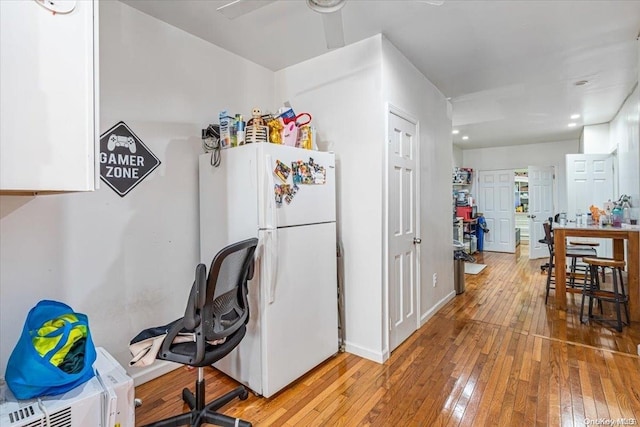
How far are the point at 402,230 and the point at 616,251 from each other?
3126 millimetres

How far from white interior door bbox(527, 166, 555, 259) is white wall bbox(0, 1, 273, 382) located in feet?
22.6

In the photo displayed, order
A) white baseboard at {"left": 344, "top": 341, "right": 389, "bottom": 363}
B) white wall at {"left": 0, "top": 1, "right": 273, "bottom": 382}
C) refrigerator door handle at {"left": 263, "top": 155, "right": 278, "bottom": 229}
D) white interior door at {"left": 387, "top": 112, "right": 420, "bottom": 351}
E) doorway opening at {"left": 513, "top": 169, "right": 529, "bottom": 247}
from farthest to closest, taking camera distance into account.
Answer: doorway opening at {"left": 513, "top": 169, "right": 529, "bottom": 247}
white interior door at {"left": 387, "top": 112, "right": 420, "bottom": 351}
white baseboard at {"left": 344, "top": 341, "right": 389, "bottom": 363}
refrigerator door handle at {"left": 263, "top": 155, "right": 278, "bottom": 229}
white wall at {"left": 0, "top": 1, "right": 273, "bottom": 382}

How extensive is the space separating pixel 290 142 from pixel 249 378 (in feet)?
5.44

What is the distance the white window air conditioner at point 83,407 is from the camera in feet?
4.13

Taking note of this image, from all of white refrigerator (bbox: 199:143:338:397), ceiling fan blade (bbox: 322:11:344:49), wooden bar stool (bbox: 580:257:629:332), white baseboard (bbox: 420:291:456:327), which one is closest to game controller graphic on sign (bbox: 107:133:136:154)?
white refrigerator (bbox: 199:143:338:397)

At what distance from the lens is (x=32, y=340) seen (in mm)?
1366

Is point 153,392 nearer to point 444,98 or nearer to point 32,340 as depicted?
point 32,340

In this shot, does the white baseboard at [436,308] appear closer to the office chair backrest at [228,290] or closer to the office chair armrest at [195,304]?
the office chair backrest at [228,290]

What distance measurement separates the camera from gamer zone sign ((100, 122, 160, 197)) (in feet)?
6.93

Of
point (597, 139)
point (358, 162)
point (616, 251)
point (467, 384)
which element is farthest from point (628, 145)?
point (467, 384)

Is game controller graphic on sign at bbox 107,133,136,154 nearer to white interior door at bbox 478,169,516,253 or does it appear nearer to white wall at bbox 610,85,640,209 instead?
white wall at bbox 610,85,640,209

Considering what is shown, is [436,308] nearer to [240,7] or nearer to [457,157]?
[240,7]

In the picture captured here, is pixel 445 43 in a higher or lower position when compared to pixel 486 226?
higher

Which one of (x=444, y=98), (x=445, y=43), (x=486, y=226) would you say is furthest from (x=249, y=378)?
(x=486, y=226)
